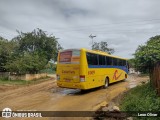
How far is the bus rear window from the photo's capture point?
44.0 ft

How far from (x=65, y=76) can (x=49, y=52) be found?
25720 mm

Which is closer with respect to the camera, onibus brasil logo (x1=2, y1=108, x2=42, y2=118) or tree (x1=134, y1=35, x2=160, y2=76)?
onibus brasil logo (x1=2, y1=108, x2=42, y2=118)

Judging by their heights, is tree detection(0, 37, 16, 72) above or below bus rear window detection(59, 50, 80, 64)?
above

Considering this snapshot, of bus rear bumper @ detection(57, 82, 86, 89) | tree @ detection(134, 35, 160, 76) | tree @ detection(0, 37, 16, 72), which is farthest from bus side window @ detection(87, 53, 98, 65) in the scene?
tree @ detection(0, 37, 16, 72)

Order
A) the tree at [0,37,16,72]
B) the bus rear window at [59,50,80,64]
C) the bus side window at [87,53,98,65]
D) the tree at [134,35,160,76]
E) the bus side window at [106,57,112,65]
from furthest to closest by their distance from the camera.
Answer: the tree at [0,37,16,72] → the bus side window at [106,57,112,65] → the bus side window at [87,53,98,65] → the bus rear window at [59,50,80,64] → the tree at [134,35,160,76]

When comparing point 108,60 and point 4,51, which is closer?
point 108,60

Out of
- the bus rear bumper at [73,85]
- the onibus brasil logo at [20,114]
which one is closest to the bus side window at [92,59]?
the bus rear bumper at [73,85]

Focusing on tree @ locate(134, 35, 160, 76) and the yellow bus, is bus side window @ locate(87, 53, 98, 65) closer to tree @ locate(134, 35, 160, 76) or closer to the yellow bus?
the yellow bus

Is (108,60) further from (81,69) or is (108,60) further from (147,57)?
(147,57)

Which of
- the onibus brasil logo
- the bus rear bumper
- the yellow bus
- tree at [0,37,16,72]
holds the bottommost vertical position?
the onibus brasil logo

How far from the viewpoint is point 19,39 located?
133ft

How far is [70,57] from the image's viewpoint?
1377 cm

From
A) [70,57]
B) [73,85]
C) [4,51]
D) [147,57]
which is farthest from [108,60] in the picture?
[4,51]

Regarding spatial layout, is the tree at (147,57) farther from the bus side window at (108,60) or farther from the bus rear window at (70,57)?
the bus side window at (108,60)
